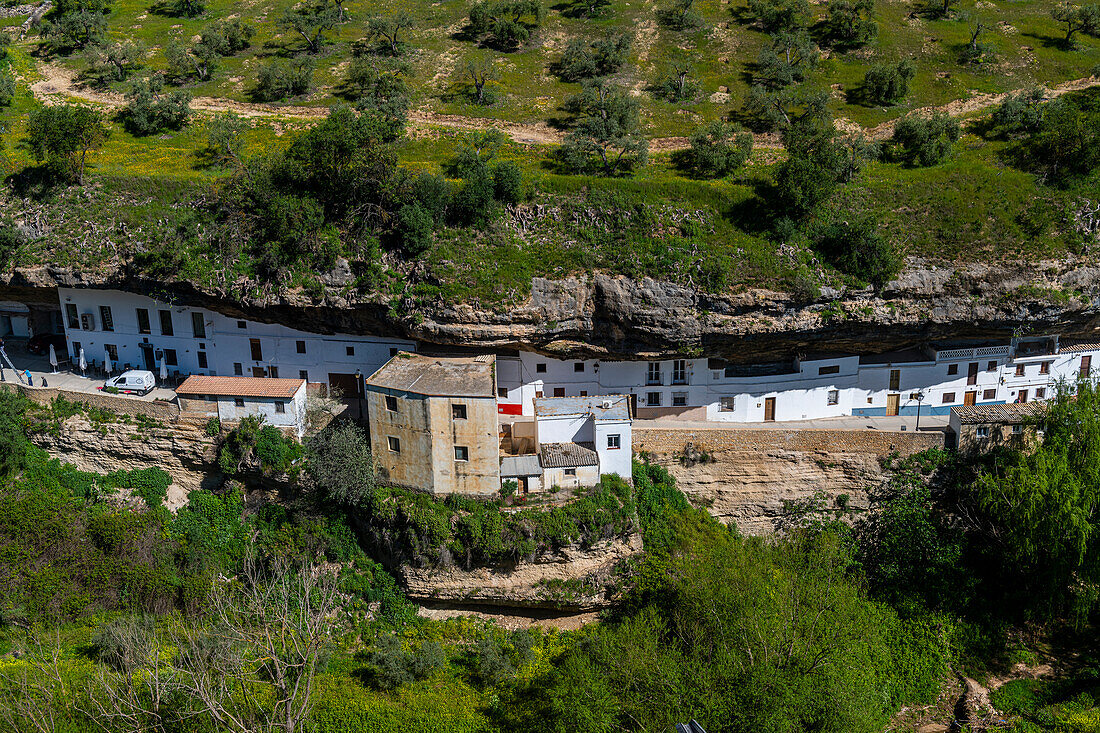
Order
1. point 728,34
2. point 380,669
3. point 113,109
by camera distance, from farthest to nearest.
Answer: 1. point 728,34
2. point 113,109
3. point 380,669

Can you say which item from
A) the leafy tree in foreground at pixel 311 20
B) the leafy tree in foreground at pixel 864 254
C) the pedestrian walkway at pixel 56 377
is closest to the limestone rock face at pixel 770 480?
the leafy tree in foreground at pixel 864 254

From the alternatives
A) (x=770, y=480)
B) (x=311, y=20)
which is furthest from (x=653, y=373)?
(x=311, y=20)

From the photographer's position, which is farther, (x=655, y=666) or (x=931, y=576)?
(x=931, y=576)

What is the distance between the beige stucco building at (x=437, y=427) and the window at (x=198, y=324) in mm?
11022

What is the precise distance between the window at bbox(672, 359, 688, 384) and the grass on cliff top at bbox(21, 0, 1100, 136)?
710 inches

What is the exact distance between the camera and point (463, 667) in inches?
1353

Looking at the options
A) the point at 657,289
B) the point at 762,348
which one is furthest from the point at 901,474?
the point at 657,289

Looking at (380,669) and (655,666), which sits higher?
(655,666)

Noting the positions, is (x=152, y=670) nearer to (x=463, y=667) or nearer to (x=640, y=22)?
(x=463, y=667)

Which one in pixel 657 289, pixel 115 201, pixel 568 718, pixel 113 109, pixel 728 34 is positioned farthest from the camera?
pixel 728 34

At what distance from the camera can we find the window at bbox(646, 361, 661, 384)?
39.7 m

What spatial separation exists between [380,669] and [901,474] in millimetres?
25994

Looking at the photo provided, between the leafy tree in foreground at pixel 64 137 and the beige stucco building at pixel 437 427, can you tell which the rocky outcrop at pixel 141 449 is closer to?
the beige stucco building at pixel 437 427

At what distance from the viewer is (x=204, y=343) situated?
134ft
